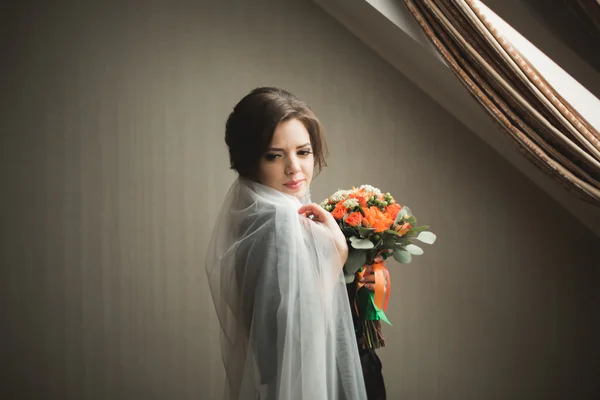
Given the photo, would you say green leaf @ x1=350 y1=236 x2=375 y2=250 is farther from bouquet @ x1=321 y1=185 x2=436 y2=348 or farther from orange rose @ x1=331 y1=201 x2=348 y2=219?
orange rose @ x1=331 y1=201 x2=348 y2=219

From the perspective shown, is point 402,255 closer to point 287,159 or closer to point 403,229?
point 403,229

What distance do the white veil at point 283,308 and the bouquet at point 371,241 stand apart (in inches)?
4.9

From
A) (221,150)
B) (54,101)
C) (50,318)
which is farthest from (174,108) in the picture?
(50,318)

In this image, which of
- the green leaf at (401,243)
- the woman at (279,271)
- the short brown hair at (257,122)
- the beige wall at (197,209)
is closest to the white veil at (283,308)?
the woman at (279,271)

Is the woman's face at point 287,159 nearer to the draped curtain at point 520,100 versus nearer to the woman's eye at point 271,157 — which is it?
the woman's eye at point 271,157

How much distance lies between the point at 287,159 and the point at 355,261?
0.41 meters

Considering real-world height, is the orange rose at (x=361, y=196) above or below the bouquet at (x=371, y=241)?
above

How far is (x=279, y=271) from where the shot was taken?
1566 mm

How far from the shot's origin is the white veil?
155 centimetres

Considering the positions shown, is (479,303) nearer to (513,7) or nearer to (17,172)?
(513,7)

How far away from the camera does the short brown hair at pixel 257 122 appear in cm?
170

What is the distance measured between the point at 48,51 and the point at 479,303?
8.73ft

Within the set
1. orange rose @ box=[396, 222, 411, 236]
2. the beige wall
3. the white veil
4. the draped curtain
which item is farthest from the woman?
the beige wall

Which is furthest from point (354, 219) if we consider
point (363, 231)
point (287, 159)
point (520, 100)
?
point (520, 100)
